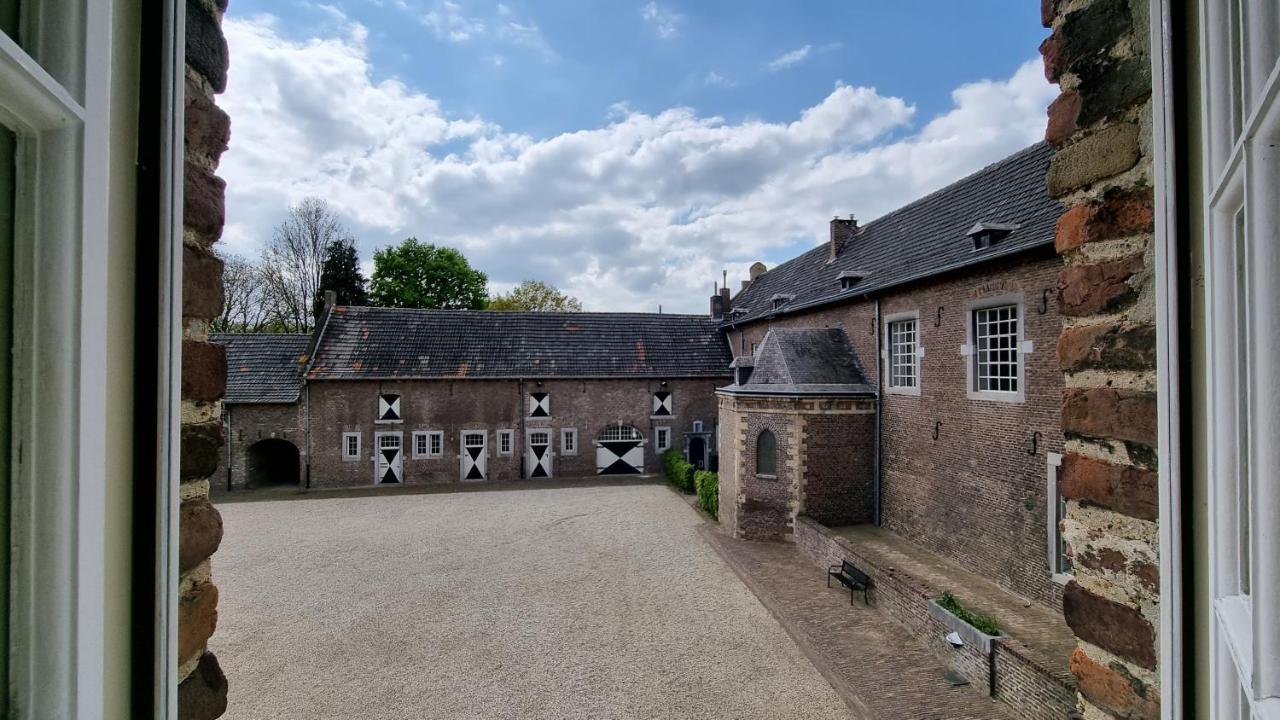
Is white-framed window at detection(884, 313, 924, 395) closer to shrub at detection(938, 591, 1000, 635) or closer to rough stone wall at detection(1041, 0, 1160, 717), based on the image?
shrub at detection(938, 591, 1000, 635)

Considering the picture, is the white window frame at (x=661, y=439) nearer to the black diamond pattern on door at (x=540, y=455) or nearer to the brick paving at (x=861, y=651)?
the black diamond pattern on door at (x=540, y=455)

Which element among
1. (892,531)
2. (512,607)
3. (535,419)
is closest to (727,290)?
(535,419)

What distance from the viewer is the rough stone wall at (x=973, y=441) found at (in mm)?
8430

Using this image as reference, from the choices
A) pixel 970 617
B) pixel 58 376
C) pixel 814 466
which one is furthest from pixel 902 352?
pixel 58 376

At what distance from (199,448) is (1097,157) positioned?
3013 millimetres

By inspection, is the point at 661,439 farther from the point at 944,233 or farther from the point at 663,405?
the point at 944,233

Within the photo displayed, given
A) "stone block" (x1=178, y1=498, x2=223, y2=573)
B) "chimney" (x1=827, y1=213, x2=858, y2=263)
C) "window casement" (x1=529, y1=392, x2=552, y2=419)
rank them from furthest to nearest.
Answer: "window casement" (x1=529, y1=392, x2=552, y2=419) → "chimney" (x1=827, y1=213, x2=858, y2=263) → "stone block" (x1=178, y1=498, x2=223, y2=573)

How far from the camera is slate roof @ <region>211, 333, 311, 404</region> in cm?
1872

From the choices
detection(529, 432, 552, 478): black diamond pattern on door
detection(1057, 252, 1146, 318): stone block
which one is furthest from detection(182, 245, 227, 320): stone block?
detection(529, 432, 552, 478): black diamond pattern on door

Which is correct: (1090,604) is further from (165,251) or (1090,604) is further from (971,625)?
(971,625)

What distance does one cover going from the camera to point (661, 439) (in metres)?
21.5

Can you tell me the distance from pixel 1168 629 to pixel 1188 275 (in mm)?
867

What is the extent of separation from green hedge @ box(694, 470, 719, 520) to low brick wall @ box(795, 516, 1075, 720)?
5.19 metres

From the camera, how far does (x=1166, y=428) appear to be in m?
1.36
